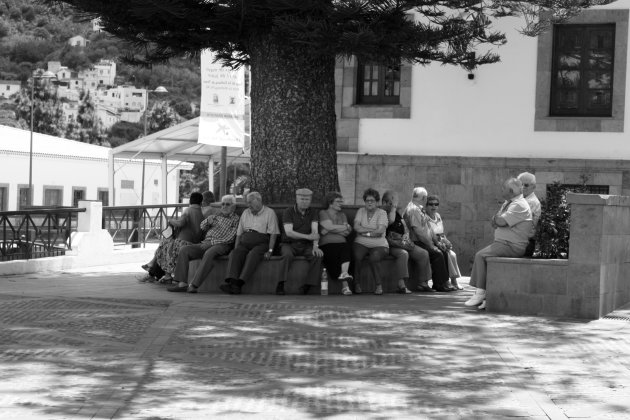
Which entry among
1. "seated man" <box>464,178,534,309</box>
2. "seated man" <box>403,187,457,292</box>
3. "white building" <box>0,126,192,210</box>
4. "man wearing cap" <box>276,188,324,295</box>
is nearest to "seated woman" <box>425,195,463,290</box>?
"seated man" <box>403,187,457,292</box>

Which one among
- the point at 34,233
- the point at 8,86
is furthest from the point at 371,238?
the point at 8,86

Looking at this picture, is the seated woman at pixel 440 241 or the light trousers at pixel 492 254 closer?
the light trousers at pixel 492 254

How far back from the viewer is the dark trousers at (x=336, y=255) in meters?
14.6

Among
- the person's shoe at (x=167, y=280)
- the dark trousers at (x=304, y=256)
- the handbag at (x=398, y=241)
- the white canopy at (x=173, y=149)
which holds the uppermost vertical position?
the white canopy at (x=173, y=149)

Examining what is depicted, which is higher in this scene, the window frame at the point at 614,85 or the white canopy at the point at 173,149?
the window frame at the point at 614,85

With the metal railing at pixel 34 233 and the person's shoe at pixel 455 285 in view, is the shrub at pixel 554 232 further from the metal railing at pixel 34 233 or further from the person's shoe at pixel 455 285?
the metal railing at pixel 34 233

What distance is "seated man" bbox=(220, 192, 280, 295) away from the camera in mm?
14352

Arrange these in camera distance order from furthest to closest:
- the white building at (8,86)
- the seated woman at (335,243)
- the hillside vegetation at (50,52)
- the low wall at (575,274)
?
1. the white building at (8,86)
2. the hillside vegetation at (50,52)
3. the seated woman at (335,243)
4. the low wall at (575,274)

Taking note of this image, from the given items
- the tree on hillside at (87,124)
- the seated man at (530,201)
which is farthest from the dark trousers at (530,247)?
the tree on hillside at (87,124)

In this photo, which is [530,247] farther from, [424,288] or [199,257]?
[199,257]

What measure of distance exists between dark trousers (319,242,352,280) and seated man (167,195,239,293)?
1.26 m

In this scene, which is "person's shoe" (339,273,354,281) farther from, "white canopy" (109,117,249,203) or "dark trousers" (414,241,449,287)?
"white canopy" (109,117,249,203)

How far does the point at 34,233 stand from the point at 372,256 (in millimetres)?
6866

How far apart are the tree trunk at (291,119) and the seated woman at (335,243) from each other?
3.05 feet
